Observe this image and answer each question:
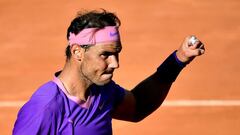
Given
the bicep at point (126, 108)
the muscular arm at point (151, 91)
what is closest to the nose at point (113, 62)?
the bicep at point (126, 108)

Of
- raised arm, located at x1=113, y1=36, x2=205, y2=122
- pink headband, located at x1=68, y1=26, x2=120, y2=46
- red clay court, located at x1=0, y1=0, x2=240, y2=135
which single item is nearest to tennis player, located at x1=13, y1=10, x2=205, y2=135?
pink headband, located at x1=68, y1=26, x2=120, y2=46

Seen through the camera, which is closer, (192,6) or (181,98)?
(181,98)

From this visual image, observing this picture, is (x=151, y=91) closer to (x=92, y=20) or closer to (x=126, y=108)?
(x=126, y=108)

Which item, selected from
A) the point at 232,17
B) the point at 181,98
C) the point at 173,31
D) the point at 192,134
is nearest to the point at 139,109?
the point at 192,134

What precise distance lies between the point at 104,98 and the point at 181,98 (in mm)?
5207

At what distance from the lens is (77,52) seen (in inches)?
183

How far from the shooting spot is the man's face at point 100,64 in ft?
14.9

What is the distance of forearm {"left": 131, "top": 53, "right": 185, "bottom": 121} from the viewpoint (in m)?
5.40

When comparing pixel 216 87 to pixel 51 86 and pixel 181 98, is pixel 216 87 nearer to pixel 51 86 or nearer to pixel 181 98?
pixel 181 98

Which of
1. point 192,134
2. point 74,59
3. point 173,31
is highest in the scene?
point 74,59

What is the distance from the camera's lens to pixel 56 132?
446 centimetres

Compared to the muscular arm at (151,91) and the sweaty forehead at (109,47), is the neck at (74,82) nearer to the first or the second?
the sweaty forehead at (109,47)

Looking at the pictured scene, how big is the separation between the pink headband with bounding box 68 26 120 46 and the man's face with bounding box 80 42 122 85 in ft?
0.16

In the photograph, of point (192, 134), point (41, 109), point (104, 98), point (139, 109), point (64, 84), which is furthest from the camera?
point (192, 134)
